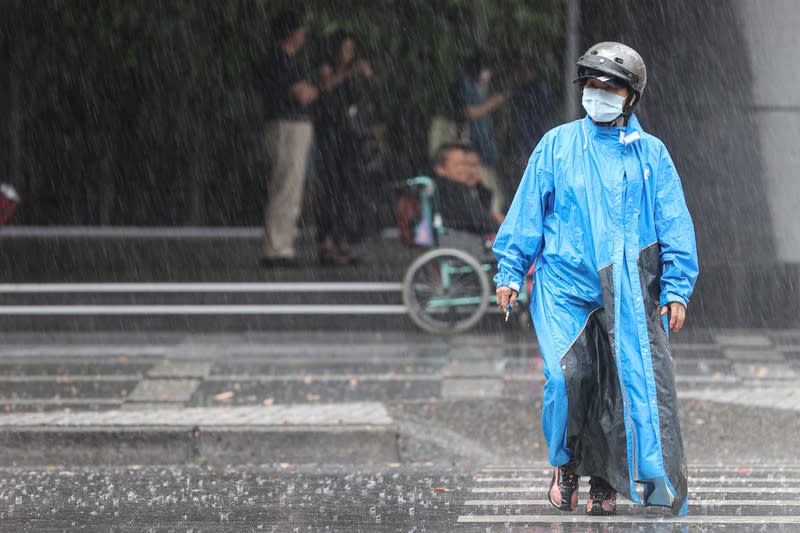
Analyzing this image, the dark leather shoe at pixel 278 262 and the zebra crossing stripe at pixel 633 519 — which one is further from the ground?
the dark leather shoe at pixel 278 262

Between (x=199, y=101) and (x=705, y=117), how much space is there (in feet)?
22.1

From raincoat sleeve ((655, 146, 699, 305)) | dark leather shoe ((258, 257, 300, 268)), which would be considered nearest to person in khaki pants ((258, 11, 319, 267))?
dark leather shoe ((258, 257, 300, 268))

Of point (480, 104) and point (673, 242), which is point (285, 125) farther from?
point (673, 242)

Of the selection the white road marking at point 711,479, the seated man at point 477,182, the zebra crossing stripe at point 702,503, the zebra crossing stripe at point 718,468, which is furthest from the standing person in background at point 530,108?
the zebra crossing stripe at point 702,503

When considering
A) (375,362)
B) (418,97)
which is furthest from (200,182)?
(375,362)

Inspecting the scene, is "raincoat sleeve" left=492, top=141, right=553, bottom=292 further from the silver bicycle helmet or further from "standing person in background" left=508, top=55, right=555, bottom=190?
"standing person in background" left=508, top=55, right=555, bottom=190

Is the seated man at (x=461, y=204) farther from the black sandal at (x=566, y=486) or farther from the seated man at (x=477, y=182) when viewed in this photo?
the black sandal at (x=566, y=486)

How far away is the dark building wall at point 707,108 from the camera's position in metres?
11.7

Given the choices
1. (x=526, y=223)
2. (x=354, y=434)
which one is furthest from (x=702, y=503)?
(x=354, y=434)

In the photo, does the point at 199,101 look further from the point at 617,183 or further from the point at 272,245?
the point at 617,183

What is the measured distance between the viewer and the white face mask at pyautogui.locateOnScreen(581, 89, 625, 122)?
17.4ft

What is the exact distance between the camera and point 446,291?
10711 mm

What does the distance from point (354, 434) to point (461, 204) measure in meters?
3.83

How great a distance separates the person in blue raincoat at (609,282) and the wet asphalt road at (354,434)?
28 centimetres
